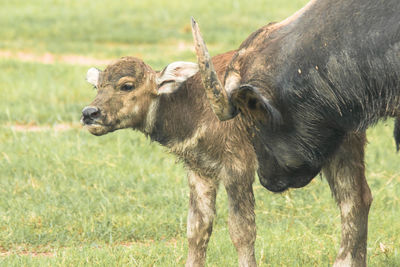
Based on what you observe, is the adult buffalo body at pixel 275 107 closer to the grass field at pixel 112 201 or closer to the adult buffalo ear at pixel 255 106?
the adult buffalo ear at pixel 255 106

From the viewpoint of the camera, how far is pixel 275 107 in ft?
15.8

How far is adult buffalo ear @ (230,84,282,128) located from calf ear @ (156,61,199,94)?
2.50 feet

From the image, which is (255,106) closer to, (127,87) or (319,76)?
(319,76)

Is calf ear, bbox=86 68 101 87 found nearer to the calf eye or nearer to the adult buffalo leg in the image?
the calf eye

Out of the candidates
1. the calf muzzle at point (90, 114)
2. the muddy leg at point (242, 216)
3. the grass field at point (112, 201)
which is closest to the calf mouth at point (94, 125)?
the calf muzzle at point (90, 114)

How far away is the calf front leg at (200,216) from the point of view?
5.93 m

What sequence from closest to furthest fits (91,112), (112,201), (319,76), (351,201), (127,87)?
(319,76) → (91,112) → (127,87) → (351,201) → (112,201)

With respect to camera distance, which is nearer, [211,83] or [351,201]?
[211,83]

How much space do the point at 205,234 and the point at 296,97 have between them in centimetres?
160

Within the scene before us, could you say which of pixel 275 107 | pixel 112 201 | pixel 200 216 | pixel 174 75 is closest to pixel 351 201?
pixel 200 216

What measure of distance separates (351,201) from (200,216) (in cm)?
111

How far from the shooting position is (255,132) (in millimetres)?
5070

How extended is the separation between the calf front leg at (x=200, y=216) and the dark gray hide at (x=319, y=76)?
98cm

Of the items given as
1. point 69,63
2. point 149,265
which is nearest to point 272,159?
point 149,265
